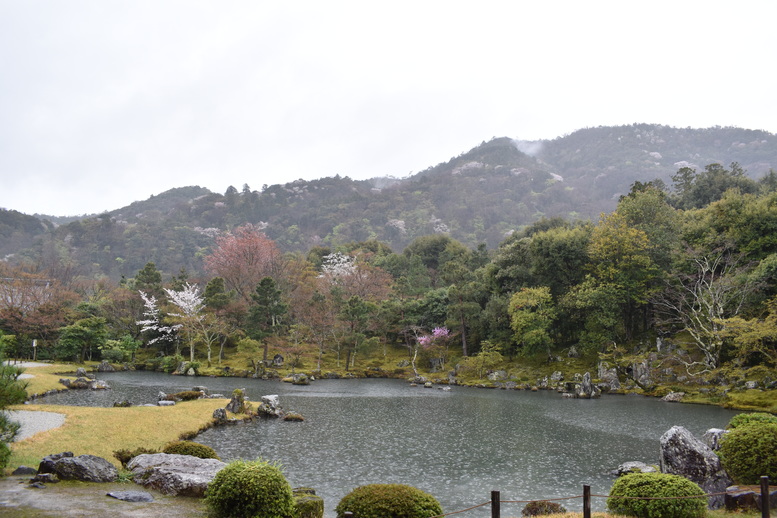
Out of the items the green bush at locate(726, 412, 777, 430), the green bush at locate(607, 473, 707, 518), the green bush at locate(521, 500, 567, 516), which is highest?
the green bush at locate(726, 412, 777, 430)

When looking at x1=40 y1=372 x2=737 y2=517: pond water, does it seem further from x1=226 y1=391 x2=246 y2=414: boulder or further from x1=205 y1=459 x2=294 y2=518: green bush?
x1=205 y1=459 x2=294 y2=518: green bush

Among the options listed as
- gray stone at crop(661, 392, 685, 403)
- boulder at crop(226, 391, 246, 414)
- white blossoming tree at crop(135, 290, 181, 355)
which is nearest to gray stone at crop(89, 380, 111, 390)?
boulder at crop(226, 391, 246, 414)

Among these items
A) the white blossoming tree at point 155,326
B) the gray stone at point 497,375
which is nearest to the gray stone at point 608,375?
the gray stone at point 497,375

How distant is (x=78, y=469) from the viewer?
42.3 feet

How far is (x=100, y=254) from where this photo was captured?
124500 mm

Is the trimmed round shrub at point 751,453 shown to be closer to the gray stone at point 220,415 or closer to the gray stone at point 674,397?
the gray stone at point 220,415

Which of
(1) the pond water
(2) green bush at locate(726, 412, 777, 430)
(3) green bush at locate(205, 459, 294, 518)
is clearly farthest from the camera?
(1) the pond water

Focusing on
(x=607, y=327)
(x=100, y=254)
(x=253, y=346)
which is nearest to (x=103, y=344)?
(x=253, y=346)

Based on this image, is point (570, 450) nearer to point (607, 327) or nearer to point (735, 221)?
point (607, 327)

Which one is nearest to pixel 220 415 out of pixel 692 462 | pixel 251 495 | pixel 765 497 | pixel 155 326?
pixel 251 495

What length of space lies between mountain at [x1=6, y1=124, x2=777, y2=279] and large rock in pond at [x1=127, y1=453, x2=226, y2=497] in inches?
3912

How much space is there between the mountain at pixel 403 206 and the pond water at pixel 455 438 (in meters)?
80.6

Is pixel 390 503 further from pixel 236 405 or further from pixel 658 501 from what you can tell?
pixel 236 405

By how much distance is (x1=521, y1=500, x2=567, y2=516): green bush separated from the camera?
12.9 meters
